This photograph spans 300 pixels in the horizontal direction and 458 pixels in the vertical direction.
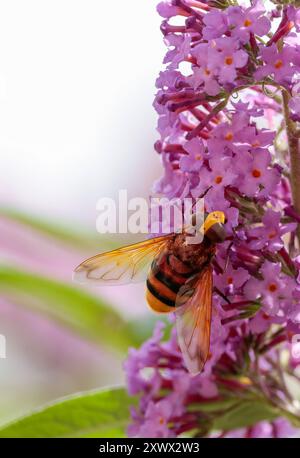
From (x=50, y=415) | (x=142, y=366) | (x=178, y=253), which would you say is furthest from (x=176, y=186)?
(x=50, y=415)

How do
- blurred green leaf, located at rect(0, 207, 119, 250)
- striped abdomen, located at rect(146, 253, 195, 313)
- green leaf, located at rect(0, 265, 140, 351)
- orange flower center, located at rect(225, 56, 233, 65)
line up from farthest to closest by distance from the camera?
blurred green leaf, located at rect(0, 207, 119, 250) → green leaf, located at rect(0, 265, 140, 351) → striped abdomen, located at rect(146, 253, 195, 313) → orange flower center, located at rect(225, 56, 233, 65)

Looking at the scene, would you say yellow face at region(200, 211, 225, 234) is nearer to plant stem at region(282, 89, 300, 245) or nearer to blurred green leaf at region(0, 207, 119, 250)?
plant stem at region(282, 89, 300, 245)

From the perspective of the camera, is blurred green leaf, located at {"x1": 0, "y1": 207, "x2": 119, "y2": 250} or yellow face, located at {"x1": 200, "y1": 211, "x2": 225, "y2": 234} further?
blurred green leaf, located at {"x1": 0, "y1": 207, "x2": 119, "y2": 250}

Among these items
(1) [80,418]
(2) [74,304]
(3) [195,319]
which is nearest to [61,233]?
(2) [74,304]

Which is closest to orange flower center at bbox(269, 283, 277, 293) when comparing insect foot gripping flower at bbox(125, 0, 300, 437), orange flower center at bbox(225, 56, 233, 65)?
insect foot gripping flower at bbox(125, 0, 300, 437)

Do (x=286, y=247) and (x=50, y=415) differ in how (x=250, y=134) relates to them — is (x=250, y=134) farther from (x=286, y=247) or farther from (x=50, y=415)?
(x=50, y=415)

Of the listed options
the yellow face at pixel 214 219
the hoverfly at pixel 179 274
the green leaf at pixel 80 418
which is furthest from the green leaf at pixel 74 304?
the yellow face at pixel 214 219

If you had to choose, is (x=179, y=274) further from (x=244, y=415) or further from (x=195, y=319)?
(x=244, y=415)
